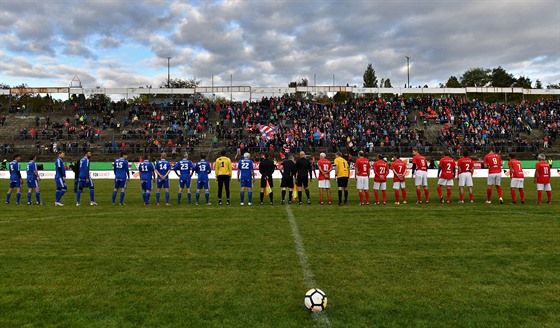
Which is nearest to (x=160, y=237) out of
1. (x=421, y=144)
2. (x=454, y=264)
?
(x=454, y=264)

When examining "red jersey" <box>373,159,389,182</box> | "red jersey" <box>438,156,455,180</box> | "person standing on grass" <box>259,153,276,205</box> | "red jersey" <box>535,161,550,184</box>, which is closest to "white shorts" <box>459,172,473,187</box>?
"red jersey" <box>438,156,455,180</box>

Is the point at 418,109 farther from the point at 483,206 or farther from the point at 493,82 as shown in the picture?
the point at 493,82

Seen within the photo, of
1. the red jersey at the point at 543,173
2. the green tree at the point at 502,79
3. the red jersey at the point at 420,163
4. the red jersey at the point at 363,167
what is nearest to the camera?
the red jersey at the point at 543,173

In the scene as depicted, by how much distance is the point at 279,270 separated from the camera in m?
6.81

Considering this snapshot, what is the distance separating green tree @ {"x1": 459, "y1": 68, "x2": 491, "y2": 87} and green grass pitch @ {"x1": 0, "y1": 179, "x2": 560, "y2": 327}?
387 ft

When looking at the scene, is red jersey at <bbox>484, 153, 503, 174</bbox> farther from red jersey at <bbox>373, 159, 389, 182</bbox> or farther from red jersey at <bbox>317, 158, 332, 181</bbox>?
red jersey at <bbox>317, 158, 332, 181</bbox>

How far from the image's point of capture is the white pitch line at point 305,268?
4836 millimetres

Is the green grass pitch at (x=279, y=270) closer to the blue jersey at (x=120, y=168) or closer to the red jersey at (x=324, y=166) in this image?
the red jersey at (x=324, y=166)

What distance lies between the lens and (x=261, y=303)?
212 inches

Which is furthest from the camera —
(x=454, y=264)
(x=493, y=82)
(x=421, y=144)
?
(x=493, y=82)

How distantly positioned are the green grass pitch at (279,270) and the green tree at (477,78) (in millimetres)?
117917

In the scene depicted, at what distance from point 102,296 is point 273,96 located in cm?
4699

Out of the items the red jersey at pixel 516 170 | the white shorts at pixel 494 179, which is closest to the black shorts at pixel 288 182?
the white shorts at pixel 494 179

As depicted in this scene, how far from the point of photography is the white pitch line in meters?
4.84
